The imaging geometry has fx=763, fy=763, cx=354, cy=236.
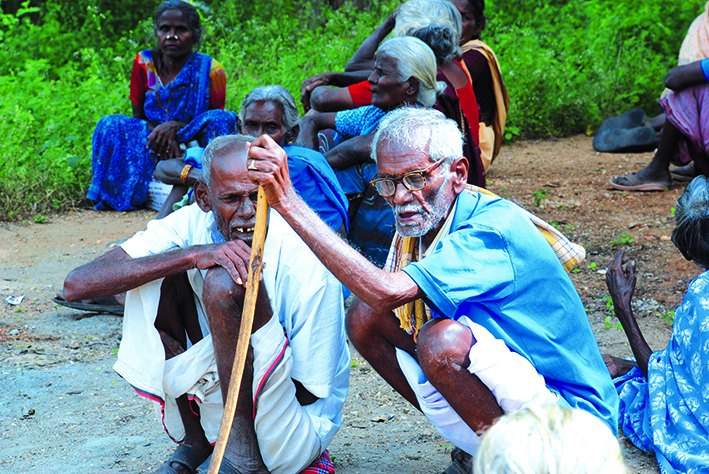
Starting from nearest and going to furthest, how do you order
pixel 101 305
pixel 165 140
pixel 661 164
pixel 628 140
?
pixel 101 305, pixel 165 140, pixel 661 164, pixel 628 140

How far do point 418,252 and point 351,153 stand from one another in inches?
61.4

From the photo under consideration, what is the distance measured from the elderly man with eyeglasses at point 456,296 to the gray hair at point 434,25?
6.49ft

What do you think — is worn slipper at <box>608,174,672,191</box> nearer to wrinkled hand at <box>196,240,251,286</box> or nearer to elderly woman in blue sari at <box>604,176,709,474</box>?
elderly woman in blue sari at <box>604,176,709,474</box>

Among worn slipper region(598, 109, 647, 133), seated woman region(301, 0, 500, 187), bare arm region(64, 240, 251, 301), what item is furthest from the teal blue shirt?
worn slipper region(598, 109, 647, 133)

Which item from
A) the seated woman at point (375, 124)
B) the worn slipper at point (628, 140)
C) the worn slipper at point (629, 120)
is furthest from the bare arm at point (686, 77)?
the seated woman at point (375, 124)

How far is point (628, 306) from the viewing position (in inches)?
128

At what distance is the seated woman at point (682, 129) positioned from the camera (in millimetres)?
5980

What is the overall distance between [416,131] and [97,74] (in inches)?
291

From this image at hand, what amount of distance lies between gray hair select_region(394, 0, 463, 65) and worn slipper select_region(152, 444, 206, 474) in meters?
2.76

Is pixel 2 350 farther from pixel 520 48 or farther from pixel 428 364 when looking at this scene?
pixel 520 48

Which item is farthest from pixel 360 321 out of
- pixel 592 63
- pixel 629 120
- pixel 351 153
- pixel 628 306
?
pixel 592 63

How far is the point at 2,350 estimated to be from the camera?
414 centimetres

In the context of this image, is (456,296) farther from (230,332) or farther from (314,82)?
(314,82)

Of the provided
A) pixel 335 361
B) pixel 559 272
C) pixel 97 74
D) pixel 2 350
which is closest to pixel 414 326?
pixel 335 361
